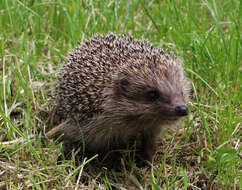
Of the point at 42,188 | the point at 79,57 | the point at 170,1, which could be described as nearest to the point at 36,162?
the point at 42,188

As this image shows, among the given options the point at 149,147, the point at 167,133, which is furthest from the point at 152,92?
the point at 167,133

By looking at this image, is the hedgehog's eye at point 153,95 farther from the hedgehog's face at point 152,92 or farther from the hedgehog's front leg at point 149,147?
the hedgehog's front leg at point 149,147

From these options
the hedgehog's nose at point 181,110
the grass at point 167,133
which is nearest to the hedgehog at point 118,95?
the hedgehog's nose at point 181,110

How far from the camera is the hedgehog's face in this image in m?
4.13

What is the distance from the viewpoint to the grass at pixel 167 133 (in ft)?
13.4

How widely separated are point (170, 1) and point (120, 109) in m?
2.32

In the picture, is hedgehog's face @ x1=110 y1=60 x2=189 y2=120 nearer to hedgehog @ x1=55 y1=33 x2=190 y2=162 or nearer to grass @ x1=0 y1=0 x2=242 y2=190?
hedgehog @ x1=55 y1=33 x2=190 y2=162

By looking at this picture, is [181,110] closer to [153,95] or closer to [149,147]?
[153,95]

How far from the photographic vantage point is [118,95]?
4.50 m

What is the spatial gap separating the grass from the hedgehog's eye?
2.24ft

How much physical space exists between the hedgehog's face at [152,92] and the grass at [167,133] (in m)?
0.55

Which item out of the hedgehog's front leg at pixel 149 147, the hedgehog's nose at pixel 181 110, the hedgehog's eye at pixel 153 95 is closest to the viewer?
the hedgehog's nose at pixel 181 110

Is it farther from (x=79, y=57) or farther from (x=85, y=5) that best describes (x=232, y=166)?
(x=85, y=5)

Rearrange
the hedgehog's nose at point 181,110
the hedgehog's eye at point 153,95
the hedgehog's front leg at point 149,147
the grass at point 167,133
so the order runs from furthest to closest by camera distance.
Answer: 1. the hedgehog's front leg at point 149,147
2. the hedgehog's eye at point 153,95
3. the grass at point 167,133
4. the hedgehog's nose at point 181,110
